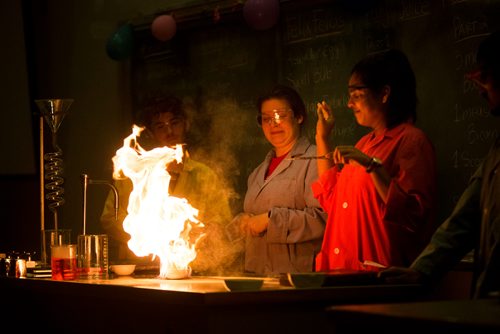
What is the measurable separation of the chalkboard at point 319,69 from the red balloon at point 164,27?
0.52 ft

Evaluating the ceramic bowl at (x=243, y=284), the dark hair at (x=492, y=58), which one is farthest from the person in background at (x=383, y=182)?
the dark hair at (x=492, y=58)

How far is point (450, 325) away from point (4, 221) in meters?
6.71

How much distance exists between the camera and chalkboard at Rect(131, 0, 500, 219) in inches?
176

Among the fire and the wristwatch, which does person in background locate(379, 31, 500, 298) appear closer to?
the wristwatch

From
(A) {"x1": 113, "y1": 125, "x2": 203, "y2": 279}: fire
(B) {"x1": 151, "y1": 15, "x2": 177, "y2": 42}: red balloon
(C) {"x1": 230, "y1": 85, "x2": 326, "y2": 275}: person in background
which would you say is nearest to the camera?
(A) {"x1": 113, "y1": 125, "x2": 203, "y2": 279}: fire

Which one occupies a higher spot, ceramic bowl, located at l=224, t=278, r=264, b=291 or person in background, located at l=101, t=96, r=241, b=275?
person in background, located at l=101, t=96, r=241, b=275

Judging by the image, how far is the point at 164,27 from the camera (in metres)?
6.15

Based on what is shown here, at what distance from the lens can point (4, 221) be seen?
7816mm

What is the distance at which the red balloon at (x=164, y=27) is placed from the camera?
6.16 meters

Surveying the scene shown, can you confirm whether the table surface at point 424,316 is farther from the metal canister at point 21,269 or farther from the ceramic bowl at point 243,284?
the metal canister at point 21,269

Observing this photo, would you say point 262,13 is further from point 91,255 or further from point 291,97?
point 91,255

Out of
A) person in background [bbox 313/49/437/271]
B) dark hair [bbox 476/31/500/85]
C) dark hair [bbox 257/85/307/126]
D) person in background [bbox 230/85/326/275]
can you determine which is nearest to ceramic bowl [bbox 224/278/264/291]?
person in background [bbox 313/49/437/271]

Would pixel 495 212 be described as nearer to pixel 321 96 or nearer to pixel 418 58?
pixel 418 58

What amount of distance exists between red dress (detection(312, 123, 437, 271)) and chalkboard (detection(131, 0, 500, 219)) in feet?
2.34
